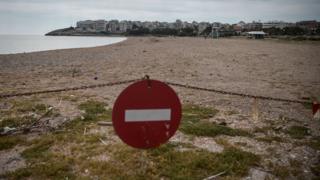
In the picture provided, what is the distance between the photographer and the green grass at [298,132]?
23.7 ft

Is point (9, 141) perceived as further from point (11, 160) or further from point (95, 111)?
point (95, 111)

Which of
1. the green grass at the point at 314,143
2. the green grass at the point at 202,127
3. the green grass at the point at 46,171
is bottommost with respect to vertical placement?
the green grass at the point at 46,171

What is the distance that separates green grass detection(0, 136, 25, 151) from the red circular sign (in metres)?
3.07

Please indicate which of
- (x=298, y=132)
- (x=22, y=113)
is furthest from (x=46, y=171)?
(x=298, y=132)

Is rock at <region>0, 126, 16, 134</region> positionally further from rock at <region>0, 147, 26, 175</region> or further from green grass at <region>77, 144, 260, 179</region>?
green grass at <region>77, 144, 260, 179</region>

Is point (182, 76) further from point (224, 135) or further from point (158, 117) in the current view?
point (158, 117)

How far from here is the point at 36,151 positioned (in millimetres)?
6070

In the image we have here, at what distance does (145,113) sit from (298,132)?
14.9 feet

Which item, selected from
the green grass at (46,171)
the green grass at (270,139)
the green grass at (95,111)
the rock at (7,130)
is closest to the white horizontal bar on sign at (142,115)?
the green grass at (46,171)

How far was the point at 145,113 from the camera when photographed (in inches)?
168

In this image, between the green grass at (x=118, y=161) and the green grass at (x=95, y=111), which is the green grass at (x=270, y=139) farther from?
the green grass at (x=95, y=111)

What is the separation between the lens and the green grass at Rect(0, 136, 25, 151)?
6.31 m

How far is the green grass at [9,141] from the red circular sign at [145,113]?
3.07 meters

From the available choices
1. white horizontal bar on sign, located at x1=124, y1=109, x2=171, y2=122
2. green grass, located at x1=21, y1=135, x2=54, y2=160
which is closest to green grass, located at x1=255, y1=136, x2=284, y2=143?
white horizontal bar on sign, located at x1=124, y1=109, x2=171, y2=122
